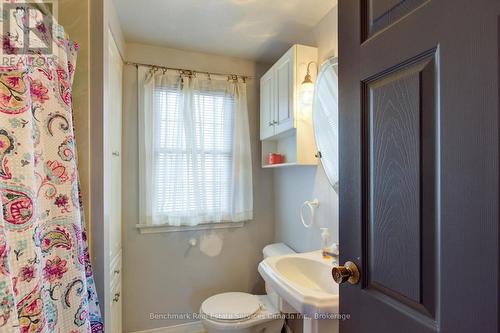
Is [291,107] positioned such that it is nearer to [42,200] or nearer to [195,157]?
[195,157]

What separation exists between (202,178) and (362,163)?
1603 mm

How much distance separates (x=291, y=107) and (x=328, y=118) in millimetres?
304

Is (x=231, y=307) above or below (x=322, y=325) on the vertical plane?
below

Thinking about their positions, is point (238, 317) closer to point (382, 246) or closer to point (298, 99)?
point (382, 246)

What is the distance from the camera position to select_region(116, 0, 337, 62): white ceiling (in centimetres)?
158

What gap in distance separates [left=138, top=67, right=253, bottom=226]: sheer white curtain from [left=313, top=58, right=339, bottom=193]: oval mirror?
838 mm

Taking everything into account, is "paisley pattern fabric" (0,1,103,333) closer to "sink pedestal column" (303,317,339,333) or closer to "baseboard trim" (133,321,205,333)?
"sink pedestal column" (303,317,339,333)

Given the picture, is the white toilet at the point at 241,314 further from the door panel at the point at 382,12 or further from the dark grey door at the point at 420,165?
the door panel at the point at 382,12

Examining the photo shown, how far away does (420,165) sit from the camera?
0.59 meters

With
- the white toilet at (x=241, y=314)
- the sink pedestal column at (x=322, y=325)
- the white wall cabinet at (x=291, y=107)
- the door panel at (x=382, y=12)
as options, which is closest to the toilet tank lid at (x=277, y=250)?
the white toilet at (x=241, y=314)

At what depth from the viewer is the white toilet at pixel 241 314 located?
1624mm

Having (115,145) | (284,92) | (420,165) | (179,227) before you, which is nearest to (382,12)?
(420,165)

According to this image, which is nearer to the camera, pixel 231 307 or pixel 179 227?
pixel 231 307

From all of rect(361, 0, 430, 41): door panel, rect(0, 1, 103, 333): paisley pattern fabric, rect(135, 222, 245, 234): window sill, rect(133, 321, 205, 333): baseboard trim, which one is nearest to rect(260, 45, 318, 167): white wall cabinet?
rect(135, 222, 245, 234): window sill
